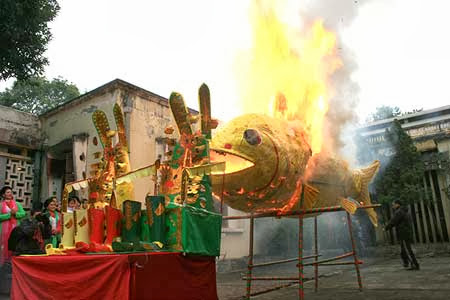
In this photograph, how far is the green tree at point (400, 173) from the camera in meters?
10.7

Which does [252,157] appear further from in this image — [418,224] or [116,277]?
[418,224]

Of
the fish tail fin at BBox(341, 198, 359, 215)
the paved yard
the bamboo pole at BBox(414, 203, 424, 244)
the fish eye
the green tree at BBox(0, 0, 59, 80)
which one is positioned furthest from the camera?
the bamboo pole at BBox(414, 203, 424, 244)

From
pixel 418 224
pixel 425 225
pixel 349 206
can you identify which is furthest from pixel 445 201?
pixel 349 206

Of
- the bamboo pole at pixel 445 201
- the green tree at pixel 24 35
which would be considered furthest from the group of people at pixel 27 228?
the bamboo pole at pixel 445 201

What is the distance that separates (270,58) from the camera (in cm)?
519

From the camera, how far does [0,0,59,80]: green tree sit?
21.7 ft

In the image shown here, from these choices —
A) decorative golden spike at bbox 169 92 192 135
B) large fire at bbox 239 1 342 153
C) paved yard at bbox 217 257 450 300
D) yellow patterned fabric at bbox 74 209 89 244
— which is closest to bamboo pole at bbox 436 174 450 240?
paved yard at bbox 217 257 450 300

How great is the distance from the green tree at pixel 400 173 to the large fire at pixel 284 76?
6.66 metres

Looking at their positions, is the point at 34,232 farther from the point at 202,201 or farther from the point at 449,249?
the point at 449,249

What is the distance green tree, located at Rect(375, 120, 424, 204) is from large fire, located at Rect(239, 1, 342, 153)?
6.66 m

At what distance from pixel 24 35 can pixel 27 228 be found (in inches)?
154

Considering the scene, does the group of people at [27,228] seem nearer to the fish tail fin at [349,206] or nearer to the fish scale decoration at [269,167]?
the fish scale decoration at [269,167]

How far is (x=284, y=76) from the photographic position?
203 inches

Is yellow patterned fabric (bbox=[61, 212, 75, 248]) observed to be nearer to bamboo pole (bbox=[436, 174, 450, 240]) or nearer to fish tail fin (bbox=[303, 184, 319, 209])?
fish tail fin (bbox=[303, 184, 319, 209])
